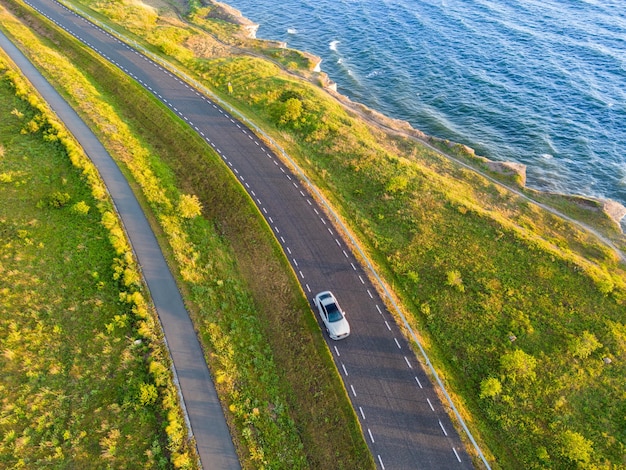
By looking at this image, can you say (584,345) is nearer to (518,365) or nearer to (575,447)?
(518,365)

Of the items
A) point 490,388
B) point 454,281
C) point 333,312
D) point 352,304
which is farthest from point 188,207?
point 490,388

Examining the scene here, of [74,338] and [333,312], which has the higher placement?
[333,312]

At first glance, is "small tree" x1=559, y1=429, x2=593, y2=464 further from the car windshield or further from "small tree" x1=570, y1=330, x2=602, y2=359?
the car windshield

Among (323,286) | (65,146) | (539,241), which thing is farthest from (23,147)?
(539,241)

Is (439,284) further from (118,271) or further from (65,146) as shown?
(65,146)

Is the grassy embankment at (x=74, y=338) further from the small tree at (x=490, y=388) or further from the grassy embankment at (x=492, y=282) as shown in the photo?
the grassy embankment at (x=492, y=282)

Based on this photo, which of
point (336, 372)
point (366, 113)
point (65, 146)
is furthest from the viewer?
point (366, 113)
